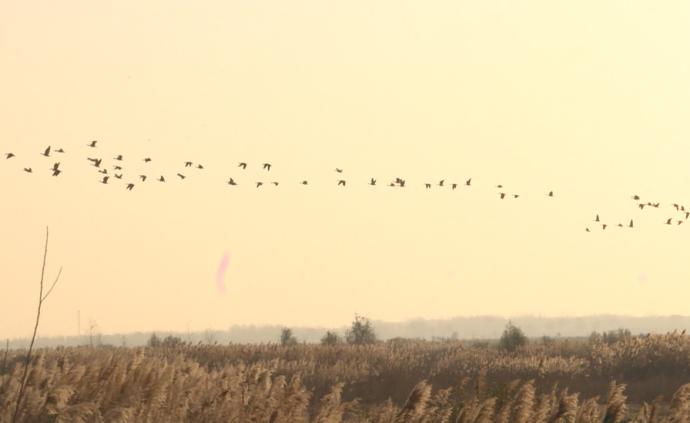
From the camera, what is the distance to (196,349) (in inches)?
1666

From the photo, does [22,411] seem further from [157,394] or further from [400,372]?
[400,372]

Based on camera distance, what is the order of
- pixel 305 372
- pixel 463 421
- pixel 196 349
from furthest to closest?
pixel 196 349 → pixel 305 372 → pixel 463 421

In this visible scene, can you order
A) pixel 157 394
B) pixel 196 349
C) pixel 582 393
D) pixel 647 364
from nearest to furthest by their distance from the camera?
pixel 157 394, pixel 582 393, pixel 647 364, pixel 196 349

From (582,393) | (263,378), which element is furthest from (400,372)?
(263,378)

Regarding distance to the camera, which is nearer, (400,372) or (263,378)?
(263,378)

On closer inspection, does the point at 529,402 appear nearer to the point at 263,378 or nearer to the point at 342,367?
the point at 263,378

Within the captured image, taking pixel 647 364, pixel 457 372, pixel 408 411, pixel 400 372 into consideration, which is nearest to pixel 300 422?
pixel 408 411

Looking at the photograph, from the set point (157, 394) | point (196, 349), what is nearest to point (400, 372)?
point (196, 349)

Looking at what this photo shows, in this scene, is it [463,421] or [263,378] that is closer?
[463,421]

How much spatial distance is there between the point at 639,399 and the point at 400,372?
21.8 ft

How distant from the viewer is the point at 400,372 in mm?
32062

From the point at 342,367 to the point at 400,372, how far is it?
2025 millimetres

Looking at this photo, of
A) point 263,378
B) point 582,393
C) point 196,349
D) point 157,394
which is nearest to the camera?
point 157,394

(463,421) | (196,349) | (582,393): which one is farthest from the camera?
(196,349)
